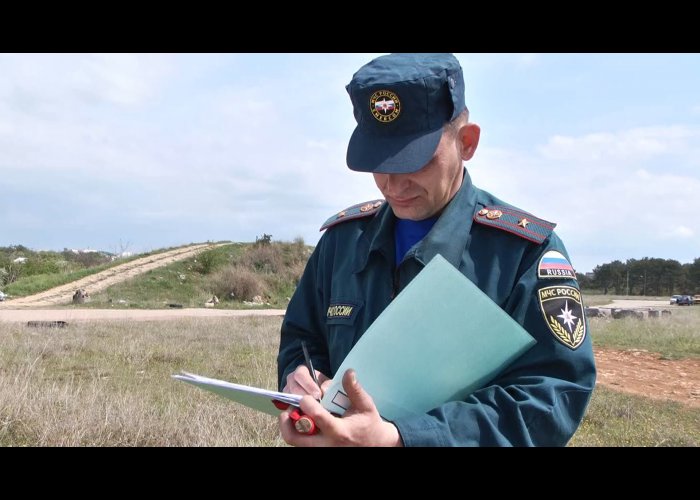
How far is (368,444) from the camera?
127cm

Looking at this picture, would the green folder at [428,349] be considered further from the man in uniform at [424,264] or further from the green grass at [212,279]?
the green grass at [212,279]

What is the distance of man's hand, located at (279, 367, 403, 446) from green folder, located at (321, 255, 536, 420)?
10cm

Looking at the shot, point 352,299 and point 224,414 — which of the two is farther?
point 224,414

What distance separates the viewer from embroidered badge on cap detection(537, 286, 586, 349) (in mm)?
1480

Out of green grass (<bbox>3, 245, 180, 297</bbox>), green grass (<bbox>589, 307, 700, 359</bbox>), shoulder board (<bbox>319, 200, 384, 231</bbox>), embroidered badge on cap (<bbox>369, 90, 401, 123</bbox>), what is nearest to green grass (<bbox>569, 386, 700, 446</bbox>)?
shoulder board (<bbox>319, 200, 384, 231</bbox>)

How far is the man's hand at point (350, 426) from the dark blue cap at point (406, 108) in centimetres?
59

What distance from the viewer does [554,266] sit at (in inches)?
61.8

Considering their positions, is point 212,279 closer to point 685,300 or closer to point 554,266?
point 554,266

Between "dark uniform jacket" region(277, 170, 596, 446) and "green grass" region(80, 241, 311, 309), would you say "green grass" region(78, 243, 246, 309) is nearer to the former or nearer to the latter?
"green grass" region(80, 241, 311, 309)

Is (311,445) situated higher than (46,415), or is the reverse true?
(311,445)

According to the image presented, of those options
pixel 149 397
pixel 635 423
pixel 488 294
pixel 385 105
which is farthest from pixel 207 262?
pixel 488 294
